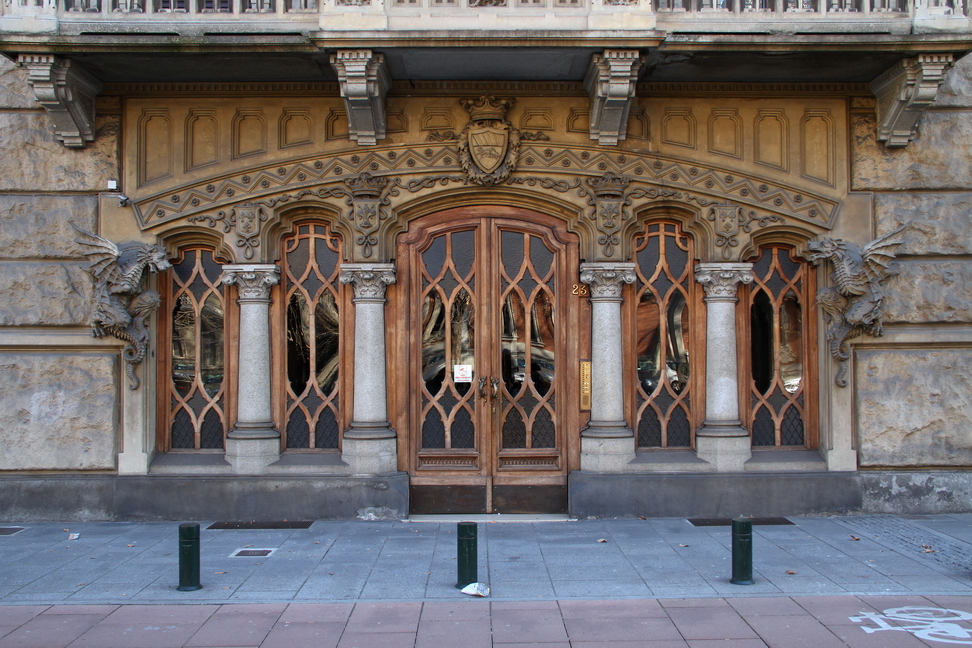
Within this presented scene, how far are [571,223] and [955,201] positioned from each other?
4.69 meters

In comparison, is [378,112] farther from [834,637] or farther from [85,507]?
[834,637]

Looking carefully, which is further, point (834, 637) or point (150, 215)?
point (150, 215)

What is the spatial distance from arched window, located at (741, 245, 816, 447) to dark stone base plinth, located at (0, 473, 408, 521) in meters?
4.72

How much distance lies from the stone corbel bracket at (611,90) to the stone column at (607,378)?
1.60 metres

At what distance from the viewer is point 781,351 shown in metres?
9.76

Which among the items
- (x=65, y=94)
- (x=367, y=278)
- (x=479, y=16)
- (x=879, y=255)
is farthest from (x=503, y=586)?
(x=65, y=94)

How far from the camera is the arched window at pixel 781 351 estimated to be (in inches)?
383

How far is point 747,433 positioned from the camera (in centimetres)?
943

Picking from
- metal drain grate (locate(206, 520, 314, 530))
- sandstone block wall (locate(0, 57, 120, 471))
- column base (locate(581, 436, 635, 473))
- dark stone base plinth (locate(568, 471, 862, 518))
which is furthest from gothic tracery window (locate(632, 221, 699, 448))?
sandstone block wall (locate(0, 57, 120, 471))

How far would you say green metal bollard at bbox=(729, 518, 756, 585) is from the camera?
662cm

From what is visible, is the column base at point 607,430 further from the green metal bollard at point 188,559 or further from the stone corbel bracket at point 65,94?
the stone corbel bracket at point 65,94

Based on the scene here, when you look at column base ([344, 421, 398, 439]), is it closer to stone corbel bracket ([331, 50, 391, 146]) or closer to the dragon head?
stone corbel bracket ([331, 50, 391, 146])

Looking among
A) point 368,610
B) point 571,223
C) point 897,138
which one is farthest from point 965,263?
point 368,610

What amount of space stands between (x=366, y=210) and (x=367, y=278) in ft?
2.72
